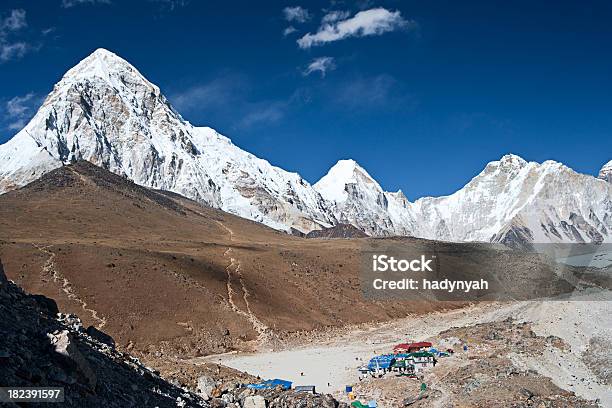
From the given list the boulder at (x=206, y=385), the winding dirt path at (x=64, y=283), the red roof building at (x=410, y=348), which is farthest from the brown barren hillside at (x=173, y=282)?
the boulder at (x=206, y=385)

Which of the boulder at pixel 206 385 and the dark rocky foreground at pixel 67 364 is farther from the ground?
the dark rocky foreground at pixel 67 364

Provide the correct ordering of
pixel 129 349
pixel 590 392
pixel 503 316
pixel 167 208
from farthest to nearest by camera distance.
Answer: pixel 167 208, pixel 503 316, pixel 129 349, pixel 590 392

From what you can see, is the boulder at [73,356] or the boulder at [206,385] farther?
the boulder at [206,385]

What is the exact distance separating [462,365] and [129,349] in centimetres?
3112

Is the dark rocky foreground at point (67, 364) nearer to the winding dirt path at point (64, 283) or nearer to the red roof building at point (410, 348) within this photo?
the red roof building at point (410, 348)

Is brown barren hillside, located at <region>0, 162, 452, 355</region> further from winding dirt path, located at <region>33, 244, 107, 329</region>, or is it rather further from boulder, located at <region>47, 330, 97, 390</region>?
boulder, located at <region>47, 330, 97, 390</region>

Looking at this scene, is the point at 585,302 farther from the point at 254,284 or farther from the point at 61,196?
the point at 61,196

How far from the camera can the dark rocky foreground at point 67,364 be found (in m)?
15.3

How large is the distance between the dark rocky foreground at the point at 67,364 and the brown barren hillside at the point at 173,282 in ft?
109

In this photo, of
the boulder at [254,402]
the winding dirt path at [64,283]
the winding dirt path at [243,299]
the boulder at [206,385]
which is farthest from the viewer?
the winding dirt path at [243,299]

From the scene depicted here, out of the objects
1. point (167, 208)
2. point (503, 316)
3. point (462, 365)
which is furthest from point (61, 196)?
point (462, 365)

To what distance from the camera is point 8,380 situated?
46.7 feet

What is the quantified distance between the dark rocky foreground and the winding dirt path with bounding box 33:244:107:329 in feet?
110

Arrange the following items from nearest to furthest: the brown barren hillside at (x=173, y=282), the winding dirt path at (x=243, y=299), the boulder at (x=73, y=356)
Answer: the boulder at (x=73, y=356) → the brown barren hillside at (x=173, y=282) → the winding dirt path at (x=243, y=299)
